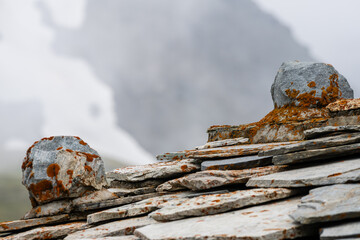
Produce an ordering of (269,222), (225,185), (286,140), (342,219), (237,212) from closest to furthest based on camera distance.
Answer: (342,219) → (269,222) → (237,212) → (225,185) → (286,140)

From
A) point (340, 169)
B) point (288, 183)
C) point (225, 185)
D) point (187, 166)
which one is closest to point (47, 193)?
point (187, 166)

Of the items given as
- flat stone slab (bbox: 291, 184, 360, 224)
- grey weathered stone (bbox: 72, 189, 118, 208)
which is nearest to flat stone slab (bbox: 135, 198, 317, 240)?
flat stone slab (bbox: 291, 184, 360, 224)

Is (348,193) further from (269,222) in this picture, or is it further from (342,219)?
(269,222)

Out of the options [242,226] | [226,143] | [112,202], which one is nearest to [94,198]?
[112,202]

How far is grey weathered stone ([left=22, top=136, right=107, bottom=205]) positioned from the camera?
7.39 meters

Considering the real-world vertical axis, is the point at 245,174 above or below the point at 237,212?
above

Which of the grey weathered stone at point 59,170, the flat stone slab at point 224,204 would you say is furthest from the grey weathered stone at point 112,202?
the flat stone slab at point 224,204

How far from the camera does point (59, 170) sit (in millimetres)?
7418

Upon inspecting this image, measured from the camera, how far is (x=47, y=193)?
24.3 feet

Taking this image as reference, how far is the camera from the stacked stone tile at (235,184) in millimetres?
3926

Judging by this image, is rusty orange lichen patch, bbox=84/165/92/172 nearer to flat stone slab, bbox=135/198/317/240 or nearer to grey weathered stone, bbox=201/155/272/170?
grey weathered stone, bbox=201/155/272/170

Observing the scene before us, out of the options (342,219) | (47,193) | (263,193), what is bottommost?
(342,219)

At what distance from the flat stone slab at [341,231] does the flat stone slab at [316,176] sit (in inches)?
49.6

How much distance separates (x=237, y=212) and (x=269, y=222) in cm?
82
